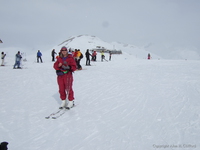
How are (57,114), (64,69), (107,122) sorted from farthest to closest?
(64,69)
(57,114)
(107,122)

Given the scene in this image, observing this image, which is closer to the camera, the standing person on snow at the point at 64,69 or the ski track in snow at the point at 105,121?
the ski track in snow at the point at 105,121

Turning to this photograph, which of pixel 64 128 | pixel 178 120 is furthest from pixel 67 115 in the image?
pixel 178 120

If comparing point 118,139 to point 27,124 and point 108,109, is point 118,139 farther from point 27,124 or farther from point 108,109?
point 27,124

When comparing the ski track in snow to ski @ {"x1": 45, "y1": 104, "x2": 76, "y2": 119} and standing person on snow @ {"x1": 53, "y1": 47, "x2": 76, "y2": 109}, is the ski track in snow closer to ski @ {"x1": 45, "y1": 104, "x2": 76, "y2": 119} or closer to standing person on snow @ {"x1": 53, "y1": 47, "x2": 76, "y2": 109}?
ski @ {"x1": 45, "y1": 104, "x2": 76, "y2": 119}

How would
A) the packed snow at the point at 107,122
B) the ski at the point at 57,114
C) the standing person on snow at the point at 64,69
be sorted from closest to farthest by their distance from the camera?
the packed snow at the point at 107,122 → the ski at the point at 57,114 → the standing person on snow at the point at 64,69

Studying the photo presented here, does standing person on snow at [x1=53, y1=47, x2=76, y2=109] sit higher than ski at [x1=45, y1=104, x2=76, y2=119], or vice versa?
standing person on snow at [x1=53, y1=47, x2=76, y2=109]

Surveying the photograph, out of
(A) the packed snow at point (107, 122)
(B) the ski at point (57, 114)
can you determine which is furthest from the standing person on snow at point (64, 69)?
(A) the packed snow at point (107, 122)

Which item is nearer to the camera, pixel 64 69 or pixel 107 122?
pixel 107 122

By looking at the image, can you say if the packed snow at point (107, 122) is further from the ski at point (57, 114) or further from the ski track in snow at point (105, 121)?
the ski at point (57, 114)

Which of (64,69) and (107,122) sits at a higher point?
(64,69)

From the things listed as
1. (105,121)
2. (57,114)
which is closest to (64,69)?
(57,114)

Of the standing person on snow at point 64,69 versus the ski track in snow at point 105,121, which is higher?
the standing person on snow at point 64,69

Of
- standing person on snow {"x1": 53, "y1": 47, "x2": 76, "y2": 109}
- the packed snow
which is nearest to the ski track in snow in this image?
the packed snow

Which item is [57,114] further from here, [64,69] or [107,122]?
[107,122]
